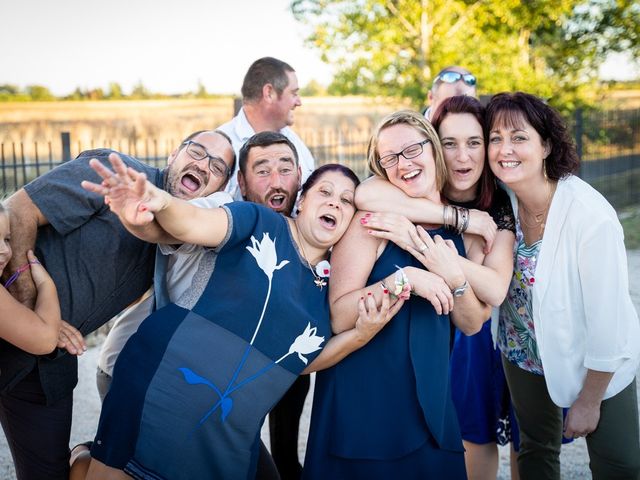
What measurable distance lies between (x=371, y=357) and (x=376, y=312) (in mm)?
241

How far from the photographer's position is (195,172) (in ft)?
9.78

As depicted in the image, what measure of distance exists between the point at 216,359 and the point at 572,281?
5.20 feet

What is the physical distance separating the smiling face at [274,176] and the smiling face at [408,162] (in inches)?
18.8

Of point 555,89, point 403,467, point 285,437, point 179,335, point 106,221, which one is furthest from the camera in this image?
point 555,89

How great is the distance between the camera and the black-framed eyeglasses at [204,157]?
3.01 meters

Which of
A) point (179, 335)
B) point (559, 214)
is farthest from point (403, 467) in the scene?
point (559, 214)

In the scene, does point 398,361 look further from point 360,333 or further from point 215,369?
point 215,369

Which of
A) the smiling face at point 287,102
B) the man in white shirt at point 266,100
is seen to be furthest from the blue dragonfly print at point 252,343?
the smiling face at point 287,102

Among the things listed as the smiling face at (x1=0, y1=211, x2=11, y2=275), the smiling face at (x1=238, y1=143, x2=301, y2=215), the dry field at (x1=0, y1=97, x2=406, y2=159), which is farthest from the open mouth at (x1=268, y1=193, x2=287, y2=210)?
the dry field at (x1=0, y1=97, x2=406, y2=159)

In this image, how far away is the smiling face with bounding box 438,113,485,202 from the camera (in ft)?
9.46

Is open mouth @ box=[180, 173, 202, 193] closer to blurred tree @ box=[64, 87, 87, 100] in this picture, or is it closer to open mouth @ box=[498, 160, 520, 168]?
open mouth @ box=[498, 160, 520, 168]

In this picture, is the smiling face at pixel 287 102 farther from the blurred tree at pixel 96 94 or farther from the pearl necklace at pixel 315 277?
the blurred tree at pixel 96 94

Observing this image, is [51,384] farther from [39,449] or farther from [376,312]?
[376,312]

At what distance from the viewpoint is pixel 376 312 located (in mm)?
2492
